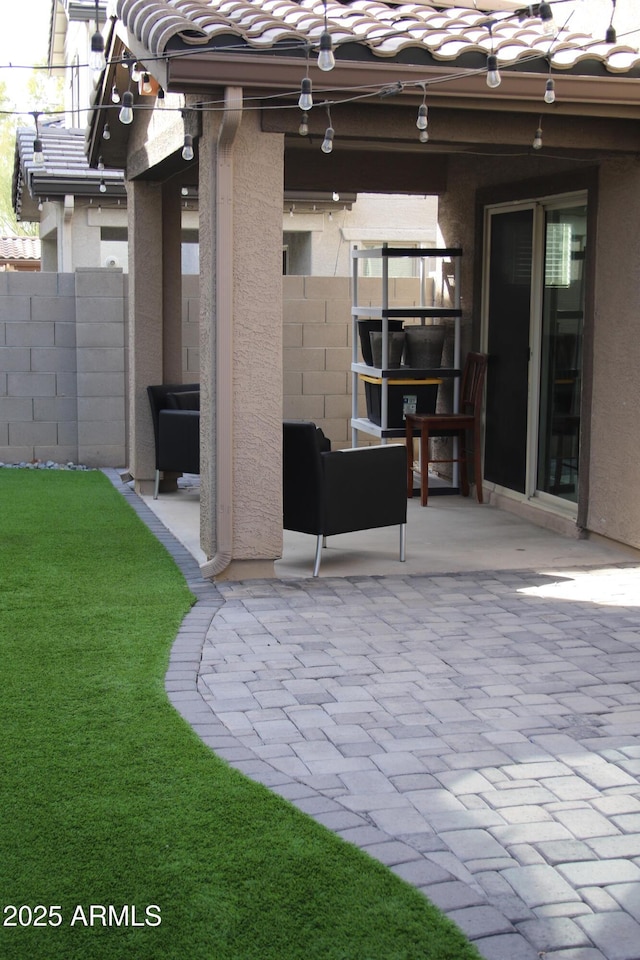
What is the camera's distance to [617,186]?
25.4 ft

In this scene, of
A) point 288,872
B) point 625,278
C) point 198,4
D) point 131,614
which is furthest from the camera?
point 625,278

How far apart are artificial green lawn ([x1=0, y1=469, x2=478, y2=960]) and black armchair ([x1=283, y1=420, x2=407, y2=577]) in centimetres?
177

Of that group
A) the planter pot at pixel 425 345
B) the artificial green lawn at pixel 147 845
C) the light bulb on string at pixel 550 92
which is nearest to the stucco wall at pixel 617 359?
the light bulb on string at pixel 550 92

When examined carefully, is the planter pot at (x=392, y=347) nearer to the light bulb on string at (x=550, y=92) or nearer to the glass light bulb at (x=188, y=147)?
the light bulb on string at (x=550, y=92)

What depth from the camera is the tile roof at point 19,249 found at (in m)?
29.9

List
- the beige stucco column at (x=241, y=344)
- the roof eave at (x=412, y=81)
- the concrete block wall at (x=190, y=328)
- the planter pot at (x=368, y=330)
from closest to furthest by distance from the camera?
the roof eave at (x=412, y=81) → the beige stucco column at (x=241, y=344) → the planter pot at (x=368, y=330) → the concrete block wall at (x=190, y=328)

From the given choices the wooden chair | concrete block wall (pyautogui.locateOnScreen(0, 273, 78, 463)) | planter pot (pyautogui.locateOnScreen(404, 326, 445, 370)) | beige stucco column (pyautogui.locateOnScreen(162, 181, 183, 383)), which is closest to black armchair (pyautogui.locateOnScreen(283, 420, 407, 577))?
the wooden chair

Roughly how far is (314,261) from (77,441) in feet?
23.0

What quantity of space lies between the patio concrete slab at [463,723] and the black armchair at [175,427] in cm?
232

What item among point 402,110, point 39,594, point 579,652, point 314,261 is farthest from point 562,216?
point 314,261

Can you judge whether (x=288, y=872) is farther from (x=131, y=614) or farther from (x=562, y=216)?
(x=562, y=216)

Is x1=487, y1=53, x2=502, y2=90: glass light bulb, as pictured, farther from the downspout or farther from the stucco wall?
the stucco wall

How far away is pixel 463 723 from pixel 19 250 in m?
28.4

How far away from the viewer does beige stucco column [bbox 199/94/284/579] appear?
686 centimetres
